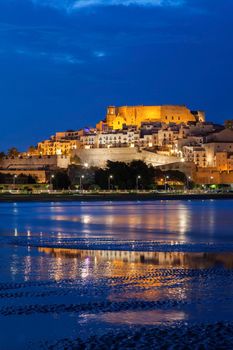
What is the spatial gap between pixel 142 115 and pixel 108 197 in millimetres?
53487

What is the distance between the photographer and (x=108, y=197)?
216 ft

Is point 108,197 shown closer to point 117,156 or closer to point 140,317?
point 117,156

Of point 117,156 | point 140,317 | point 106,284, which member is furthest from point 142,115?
point 140,317

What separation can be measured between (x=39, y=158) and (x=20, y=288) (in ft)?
288

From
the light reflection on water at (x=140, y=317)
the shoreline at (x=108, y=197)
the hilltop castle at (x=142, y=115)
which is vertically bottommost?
the light reflection on water at (x=140, y=317)

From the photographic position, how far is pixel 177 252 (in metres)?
15.9

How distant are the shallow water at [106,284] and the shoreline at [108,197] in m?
43.1

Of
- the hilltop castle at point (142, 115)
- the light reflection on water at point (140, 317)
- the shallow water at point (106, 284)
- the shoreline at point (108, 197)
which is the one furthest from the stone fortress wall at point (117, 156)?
the light reflection on water at point (140, 317)

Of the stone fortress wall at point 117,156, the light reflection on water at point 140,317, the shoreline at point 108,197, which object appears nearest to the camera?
the light reflection on water at point 140,317

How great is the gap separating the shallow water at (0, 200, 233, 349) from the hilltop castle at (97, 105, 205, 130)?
97445mm

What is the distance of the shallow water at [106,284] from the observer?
331 inches

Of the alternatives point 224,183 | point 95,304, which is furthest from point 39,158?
point 95,304

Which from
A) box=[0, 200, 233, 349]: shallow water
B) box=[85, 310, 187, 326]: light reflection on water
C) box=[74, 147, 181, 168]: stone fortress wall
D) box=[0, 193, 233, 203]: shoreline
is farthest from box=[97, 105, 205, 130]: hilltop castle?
box=[85, 310, 187, 326]: light reflection on water

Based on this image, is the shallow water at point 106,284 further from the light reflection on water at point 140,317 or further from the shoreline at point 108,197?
the shoreline at point 108,197
